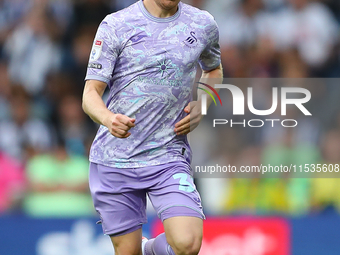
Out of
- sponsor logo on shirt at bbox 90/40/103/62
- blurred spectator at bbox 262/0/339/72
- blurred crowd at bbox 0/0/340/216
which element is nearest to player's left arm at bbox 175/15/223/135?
sponsor logo on shirt at bbox 90/40/103/62

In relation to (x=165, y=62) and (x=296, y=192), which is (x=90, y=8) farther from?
(x=165, y=62)

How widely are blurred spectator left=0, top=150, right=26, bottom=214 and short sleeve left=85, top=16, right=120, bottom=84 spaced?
10.2 ft

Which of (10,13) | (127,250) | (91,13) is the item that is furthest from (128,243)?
(10,13)

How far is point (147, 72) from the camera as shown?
4.05 meters

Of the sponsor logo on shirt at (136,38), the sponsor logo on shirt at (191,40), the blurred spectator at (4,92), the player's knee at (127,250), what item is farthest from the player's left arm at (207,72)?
the blurred spectator at (4,92)

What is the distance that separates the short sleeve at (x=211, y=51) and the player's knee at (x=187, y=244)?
4.27ft

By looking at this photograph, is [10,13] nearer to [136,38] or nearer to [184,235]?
→ [136,38]

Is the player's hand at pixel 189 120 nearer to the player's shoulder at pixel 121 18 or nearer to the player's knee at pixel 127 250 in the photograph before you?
the player's shoulder at pixel 121 18

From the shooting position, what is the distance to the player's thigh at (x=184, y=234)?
3.85 metres

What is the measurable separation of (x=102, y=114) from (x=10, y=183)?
346 cm

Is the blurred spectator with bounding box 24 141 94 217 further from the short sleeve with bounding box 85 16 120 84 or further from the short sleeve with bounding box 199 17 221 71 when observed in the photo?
the short sleeve with bounding box 85 16 120 84

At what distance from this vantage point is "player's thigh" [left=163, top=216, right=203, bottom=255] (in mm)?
3846

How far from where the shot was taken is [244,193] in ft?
21.7

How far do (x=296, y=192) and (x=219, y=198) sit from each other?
2.68ft
